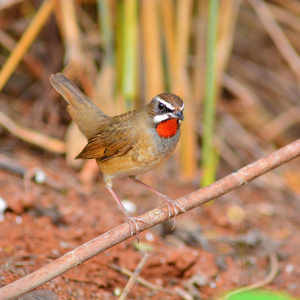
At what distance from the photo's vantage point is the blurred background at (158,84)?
5738 mm

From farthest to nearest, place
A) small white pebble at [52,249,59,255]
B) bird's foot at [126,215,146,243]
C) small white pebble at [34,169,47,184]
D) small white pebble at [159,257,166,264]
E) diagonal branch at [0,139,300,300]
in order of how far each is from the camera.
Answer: small white pebble at [34,169,47,184] < small white pebble at [159,257,166,264] < small white pebble at [52,249,59,255] < bird's foot at [126,215,146,243] < diagonal branch at [0,139,300,300]

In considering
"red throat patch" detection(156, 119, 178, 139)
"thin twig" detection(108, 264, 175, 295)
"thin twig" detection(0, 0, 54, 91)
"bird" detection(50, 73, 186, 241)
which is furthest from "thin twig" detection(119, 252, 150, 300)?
"thin twig" detection(0, 0, 54, 91)

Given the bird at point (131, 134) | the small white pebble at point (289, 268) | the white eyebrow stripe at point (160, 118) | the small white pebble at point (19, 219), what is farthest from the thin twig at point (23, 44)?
the small white pebble at point (289, 268)

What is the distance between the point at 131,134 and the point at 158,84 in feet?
8.60

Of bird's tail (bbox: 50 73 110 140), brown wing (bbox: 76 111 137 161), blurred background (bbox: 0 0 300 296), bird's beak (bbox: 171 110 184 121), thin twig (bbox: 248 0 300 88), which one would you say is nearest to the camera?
bird's beak (bbox: 171 110 184 121)

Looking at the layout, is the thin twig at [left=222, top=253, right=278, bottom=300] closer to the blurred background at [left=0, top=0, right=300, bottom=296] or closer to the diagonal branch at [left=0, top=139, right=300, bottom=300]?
the blurred background at [left=0, top=0, right=300, bottom=296]

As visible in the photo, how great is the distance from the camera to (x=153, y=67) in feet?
20.6

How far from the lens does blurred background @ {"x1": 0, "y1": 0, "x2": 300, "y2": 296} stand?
5738 millimetres

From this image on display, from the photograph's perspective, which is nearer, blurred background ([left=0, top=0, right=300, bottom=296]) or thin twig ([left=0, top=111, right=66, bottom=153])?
thin twig ([left=0, top=111, right=66, bottom=153])

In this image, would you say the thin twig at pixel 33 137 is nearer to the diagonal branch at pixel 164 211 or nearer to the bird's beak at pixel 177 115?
the bird's beak at pixel 177 115

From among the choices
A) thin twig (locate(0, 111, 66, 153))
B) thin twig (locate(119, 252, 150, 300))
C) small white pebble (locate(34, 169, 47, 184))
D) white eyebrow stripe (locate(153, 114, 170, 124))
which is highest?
thin twig (locate(0, 111, 66, 153))

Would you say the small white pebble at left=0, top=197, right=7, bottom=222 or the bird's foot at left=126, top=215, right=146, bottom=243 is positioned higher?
the small white pebble at left=0, top=197, right=7, bottom=222

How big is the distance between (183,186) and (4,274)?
326 cm

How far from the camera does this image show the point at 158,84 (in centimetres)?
626
